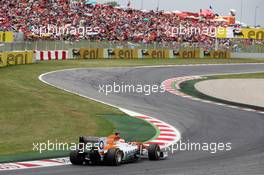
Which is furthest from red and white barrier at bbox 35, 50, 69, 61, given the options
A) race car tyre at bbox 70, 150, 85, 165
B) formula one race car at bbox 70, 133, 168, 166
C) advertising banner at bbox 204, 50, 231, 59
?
race car tyre at bbox 70, 150, 85, 165

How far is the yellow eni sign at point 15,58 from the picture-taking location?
134ft

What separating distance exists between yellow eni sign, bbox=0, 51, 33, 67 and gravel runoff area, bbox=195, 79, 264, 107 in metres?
13.1

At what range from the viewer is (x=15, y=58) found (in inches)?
1703

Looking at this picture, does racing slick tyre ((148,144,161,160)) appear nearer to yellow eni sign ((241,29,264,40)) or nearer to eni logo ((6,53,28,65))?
eni logo ((6,53,28,65))

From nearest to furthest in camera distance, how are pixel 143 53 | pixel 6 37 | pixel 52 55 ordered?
1. pixel 6 37
2. pixel 52 55
3. pixel 143 53

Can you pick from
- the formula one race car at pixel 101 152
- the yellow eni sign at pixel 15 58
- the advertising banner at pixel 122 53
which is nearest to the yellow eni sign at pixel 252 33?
the advertising banner at pixel 122 53

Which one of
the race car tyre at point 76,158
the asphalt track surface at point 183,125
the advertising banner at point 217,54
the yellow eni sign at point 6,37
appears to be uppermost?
the yellow eni sign at point 6,37

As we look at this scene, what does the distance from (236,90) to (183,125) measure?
40.5ft

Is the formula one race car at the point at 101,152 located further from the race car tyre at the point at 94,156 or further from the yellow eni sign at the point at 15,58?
the yellow eni sign at the point at 15,58

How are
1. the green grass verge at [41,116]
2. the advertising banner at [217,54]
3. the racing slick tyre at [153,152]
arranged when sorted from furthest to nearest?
the advertising banner at [217,54] < the green grass verge at [41,116] < the racing slick tyre at [153,152]

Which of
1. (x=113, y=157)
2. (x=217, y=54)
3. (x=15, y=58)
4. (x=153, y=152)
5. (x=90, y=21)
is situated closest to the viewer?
(x=113, y=157)

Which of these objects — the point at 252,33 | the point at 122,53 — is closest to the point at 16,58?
the point at 122,53

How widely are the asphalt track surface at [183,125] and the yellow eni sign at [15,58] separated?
471 centimetres

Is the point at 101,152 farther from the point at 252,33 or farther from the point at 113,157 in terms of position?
the point at 252,33
